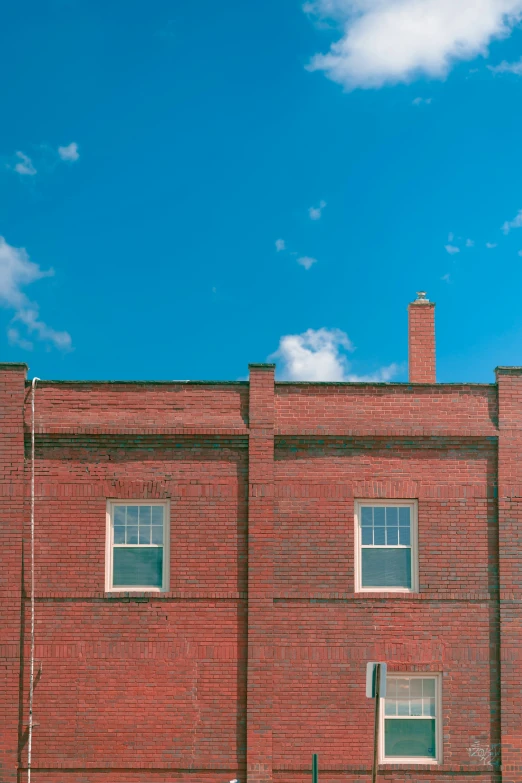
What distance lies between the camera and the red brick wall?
599 inches

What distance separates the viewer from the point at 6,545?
1560 cm

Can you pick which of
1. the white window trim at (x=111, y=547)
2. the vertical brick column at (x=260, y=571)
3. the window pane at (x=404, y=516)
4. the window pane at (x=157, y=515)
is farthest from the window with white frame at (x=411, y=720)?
the window pane at (x=157, y=515)

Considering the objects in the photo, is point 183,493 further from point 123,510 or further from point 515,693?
point 515,693

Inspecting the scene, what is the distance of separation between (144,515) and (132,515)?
8.3 inches

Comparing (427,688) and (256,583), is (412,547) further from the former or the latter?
(256,583)

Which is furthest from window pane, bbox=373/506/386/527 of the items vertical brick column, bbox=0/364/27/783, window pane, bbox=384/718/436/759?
vertical brick column, bbox=0/364/27/783

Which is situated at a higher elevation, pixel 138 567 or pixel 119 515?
pixel 119 515

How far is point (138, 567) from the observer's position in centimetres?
1577

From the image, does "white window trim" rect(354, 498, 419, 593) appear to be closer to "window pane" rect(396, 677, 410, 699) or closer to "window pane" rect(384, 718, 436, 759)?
"window pane" rect(396, 677, 410, 699)

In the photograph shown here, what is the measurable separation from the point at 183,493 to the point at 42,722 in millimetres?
4433

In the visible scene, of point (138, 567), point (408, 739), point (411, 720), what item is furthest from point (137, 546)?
point (408, 739)

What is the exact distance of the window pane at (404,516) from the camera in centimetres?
1603

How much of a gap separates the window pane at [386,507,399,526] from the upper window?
3867 mm

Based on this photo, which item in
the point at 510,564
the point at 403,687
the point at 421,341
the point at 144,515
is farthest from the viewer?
the point at 421,341
